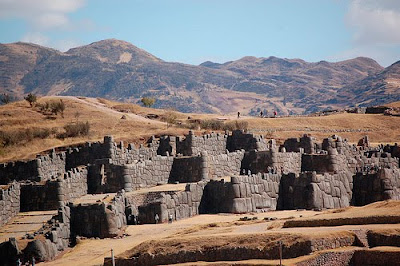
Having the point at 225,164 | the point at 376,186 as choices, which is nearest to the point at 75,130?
the point at 225,164

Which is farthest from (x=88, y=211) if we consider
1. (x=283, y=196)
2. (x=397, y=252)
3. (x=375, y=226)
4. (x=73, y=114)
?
(x=73, y=114)

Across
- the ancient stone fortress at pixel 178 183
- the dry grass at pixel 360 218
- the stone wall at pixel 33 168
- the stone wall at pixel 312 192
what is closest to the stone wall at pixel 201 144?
the ancient stone fortress at pixel 178 183

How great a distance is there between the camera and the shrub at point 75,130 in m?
79.6

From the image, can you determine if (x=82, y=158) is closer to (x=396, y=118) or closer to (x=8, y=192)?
(x=8, y=192)

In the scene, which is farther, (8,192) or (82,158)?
(82,158)

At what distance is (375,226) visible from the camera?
106ft

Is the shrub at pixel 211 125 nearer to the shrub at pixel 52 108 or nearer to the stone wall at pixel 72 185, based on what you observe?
the shrub at pixel 52 108

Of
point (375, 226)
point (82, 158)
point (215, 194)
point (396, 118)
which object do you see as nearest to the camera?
point (375, 226)

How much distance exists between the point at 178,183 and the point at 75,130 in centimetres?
2788

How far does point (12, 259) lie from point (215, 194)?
12.5 meters

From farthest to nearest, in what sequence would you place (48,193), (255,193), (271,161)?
(271,161) < (48,193) < (255,193)

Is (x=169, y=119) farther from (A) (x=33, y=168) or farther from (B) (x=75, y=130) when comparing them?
(A) (x=33, y=168)

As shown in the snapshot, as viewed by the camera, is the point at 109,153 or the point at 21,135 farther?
the point at 21,135

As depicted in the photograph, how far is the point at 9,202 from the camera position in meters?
49.8
